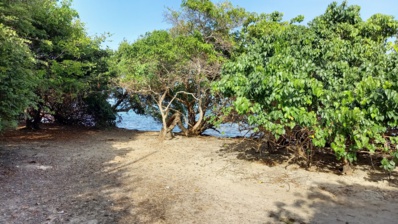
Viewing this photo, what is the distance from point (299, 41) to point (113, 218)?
6.49 meters

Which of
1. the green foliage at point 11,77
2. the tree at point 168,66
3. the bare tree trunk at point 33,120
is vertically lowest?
the bare tree trunk at point 33,120

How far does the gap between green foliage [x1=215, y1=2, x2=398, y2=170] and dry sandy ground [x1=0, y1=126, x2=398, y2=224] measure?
1108mm

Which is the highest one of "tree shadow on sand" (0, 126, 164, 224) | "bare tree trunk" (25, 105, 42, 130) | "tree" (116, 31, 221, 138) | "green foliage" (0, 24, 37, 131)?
"tree" (116, 31, 221, 138)

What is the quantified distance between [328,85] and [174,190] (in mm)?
4368

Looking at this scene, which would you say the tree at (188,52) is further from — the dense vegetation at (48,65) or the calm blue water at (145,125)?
the calm blue water at (145,125)

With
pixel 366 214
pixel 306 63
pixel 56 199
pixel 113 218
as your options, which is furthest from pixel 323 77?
pixel 56 199

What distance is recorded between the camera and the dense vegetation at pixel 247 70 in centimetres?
605

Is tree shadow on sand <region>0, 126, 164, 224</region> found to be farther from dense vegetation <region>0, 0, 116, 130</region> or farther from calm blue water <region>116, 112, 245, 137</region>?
calm blue water <region>116, 112, 245, 137</region>

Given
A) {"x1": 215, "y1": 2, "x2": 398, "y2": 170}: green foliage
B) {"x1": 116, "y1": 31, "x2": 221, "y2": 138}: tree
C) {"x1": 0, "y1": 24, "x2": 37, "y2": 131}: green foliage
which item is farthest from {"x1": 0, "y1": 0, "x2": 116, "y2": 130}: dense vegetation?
{"x1": 215, "y1": 2, "x2": 398, "y2": 170}: green foliage

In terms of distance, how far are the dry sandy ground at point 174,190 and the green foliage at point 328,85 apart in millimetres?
1108

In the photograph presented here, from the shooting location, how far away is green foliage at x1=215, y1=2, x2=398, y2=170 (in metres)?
5.66

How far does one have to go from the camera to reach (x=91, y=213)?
4.80m

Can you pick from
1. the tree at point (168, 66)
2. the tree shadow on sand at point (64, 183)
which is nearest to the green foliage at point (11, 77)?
the tree shadow on sand at point (64, 183)

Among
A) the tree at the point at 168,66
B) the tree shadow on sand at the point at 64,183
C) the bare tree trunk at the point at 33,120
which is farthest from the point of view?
the bare tree trunk at the point at 33,120
